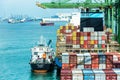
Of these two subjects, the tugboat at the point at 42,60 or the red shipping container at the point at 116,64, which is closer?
the red shipping container at the point at 116,64

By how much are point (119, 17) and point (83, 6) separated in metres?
7.81

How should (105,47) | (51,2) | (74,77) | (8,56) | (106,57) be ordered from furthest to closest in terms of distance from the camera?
(8,56) → (51,2) → (105,47) → (106,57) → (74,77)

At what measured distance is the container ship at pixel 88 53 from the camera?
110 feet

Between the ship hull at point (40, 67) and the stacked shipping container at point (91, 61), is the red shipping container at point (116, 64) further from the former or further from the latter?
the ship hull at point (40, 67)

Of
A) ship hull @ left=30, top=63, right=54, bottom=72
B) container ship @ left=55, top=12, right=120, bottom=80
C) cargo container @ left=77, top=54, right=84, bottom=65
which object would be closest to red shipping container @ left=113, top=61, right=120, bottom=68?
container ship @ left=55, top=12, right=120, bottom=80

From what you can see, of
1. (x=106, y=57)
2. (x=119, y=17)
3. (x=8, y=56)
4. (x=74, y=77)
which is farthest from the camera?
(x=8, y=56)

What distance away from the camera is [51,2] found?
61.3 metres

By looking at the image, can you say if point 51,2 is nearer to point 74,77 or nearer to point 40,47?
point 40,47

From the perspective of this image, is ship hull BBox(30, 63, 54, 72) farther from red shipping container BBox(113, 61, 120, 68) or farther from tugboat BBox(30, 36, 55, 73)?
red shipping container BBox(113, 61, 120, 68)

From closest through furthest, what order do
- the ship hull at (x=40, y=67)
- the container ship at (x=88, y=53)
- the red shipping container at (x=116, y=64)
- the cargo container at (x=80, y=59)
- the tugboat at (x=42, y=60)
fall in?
1. the container ship at (x=88, y=53)
2. the red shipping container at (x=116, y=64)
3. the cargo container at (x=80, y=59)
4. the ship hull at (x=40, y=67)
5. the tugboat at (x=42, y=60)

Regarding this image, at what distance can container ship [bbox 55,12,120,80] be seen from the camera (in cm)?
3353

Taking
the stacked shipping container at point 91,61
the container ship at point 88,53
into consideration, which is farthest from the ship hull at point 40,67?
the stacked shipping container at point 91,61

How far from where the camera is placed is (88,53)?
141ft

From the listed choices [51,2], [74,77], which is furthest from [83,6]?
[74,77]
